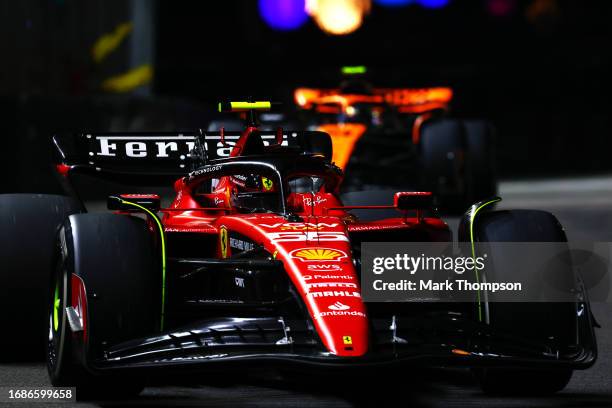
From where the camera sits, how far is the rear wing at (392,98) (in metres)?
17.1

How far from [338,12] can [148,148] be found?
12.6 m

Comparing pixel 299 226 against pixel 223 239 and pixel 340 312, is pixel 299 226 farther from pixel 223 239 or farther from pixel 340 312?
pixel 340 312

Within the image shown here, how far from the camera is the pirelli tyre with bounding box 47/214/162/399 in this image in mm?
6797

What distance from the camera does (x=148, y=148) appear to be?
33.4ft

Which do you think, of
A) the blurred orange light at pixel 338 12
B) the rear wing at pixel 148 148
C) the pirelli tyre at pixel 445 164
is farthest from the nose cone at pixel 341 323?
the blurred orange light at pixel 338 12

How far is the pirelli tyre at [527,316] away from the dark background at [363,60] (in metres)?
12.4

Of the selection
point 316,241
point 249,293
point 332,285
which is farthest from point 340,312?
point 249,293

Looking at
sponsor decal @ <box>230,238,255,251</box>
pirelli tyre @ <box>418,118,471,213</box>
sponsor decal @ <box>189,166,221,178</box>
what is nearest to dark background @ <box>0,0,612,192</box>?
pirelli tyre @ <box>418,118,471,213</box>

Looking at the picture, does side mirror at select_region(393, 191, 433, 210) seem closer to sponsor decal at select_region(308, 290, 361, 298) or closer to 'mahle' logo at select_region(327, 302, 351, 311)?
sponsor decal at select_region(308, 290, 361, 298)

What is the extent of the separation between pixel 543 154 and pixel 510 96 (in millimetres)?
2964

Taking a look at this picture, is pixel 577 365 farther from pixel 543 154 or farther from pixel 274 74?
pixel 274 74

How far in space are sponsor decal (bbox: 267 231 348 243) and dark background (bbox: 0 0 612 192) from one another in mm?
12235

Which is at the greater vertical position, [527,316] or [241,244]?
[241,244]

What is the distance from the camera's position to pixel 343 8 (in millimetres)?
22422
